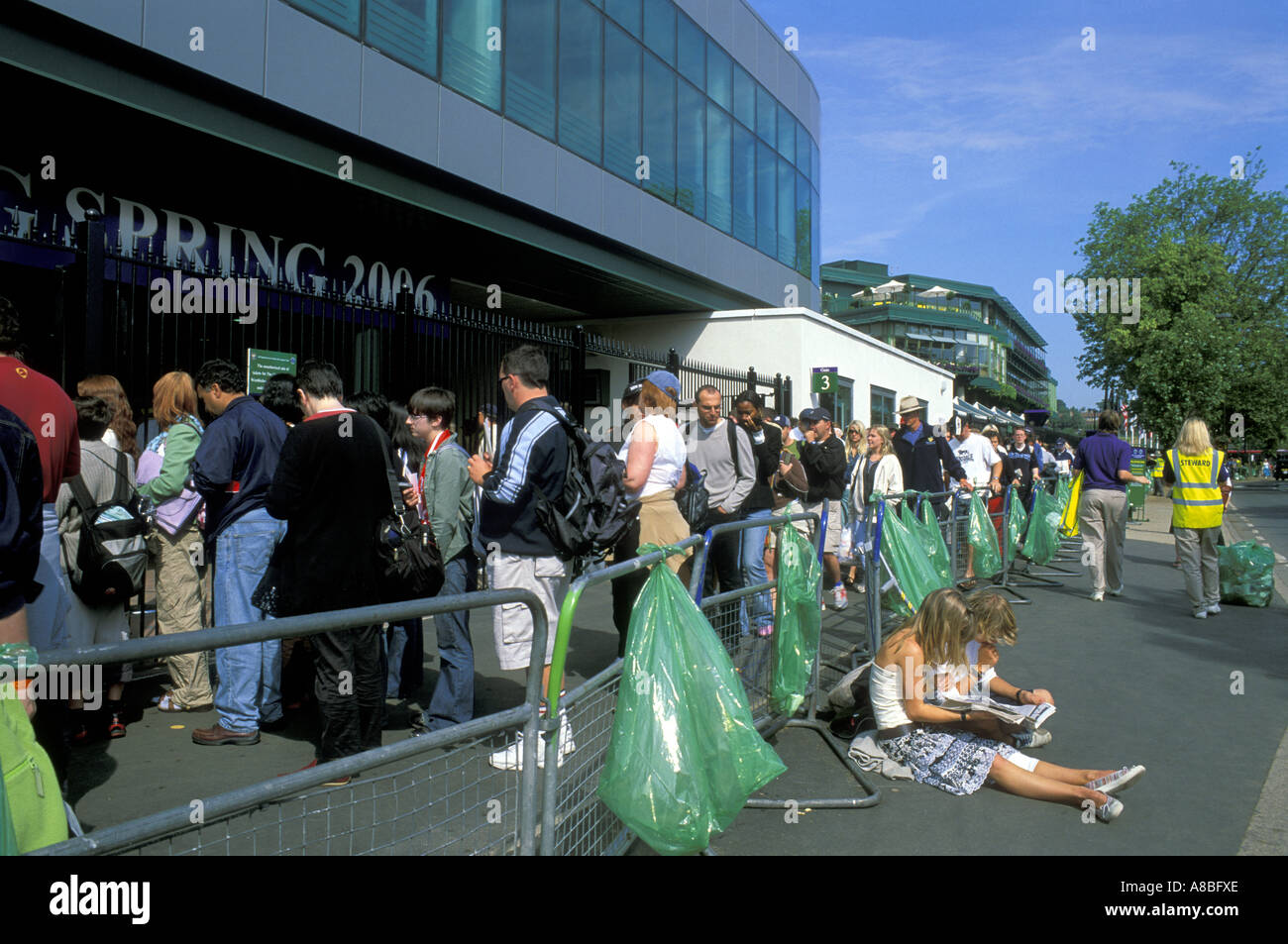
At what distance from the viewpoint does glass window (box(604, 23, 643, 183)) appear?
620 inches

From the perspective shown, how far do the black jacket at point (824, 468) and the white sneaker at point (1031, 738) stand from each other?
3912 mm

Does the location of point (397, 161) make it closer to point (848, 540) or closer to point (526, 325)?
point (526, 325)

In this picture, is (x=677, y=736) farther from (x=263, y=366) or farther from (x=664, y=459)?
(x=263, y=366)

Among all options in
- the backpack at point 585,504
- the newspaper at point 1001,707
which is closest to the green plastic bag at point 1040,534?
the newspaper at point 1001,707

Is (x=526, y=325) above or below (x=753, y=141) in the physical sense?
below

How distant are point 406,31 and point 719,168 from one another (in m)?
9.40

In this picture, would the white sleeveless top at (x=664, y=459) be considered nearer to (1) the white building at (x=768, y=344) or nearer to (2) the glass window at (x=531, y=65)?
(2) the glass window at (x=531, y=65)

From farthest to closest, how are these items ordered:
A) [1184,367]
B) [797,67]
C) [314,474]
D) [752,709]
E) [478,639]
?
[1184,367] → [797,67] → [478,639] → [752,709] → [314,474]

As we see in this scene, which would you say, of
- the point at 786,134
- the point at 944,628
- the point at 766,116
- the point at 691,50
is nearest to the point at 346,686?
the point at 944,628

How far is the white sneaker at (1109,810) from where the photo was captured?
3869 millimetres

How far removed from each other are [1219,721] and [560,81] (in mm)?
12629
